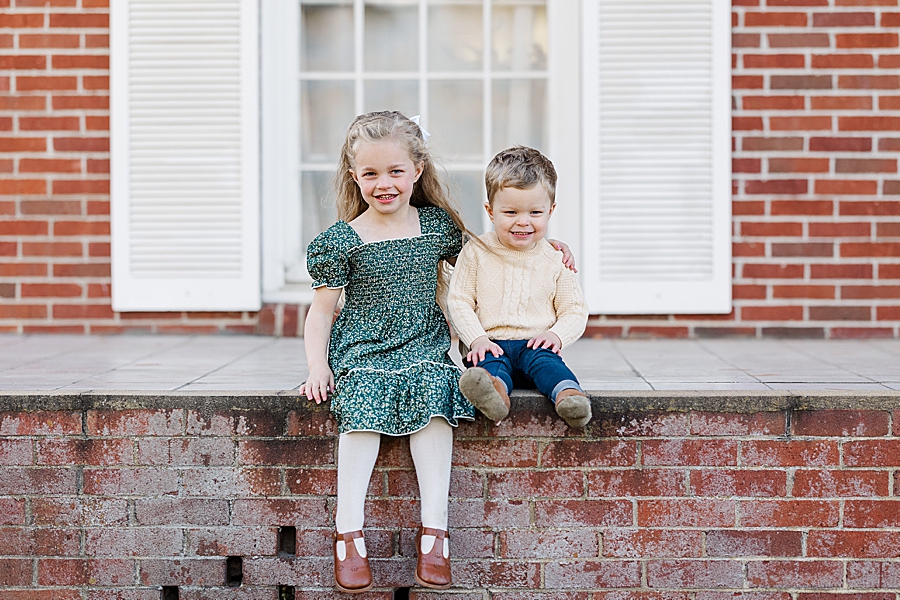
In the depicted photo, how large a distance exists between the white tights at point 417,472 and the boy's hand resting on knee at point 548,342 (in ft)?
1.24

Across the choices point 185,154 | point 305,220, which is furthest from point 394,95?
point 185,154

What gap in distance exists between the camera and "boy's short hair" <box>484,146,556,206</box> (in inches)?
103

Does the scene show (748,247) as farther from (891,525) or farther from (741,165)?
(891,525)

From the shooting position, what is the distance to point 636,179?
406 cm

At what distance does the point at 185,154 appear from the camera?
161 inches

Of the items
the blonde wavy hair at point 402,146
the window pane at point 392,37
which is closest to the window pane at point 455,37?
the window pane at point 392,37

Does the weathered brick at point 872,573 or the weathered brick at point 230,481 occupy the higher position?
the weathered brick at point 230,481

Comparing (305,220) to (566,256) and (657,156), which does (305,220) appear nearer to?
(657,156)

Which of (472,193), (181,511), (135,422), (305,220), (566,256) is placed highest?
(472,193)

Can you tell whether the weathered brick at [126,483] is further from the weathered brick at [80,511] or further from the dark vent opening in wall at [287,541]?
the dark vent opening in wall at [287,541]

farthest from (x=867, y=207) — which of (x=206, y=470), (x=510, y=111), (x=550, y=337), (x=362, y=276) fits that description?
(x=206, y=470)

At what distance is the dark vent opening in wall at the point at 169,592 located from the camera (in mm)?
2693

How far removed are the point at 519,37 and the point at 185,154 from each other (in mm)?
1693

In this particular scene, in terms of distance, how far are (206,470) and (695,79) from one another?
2.75m
